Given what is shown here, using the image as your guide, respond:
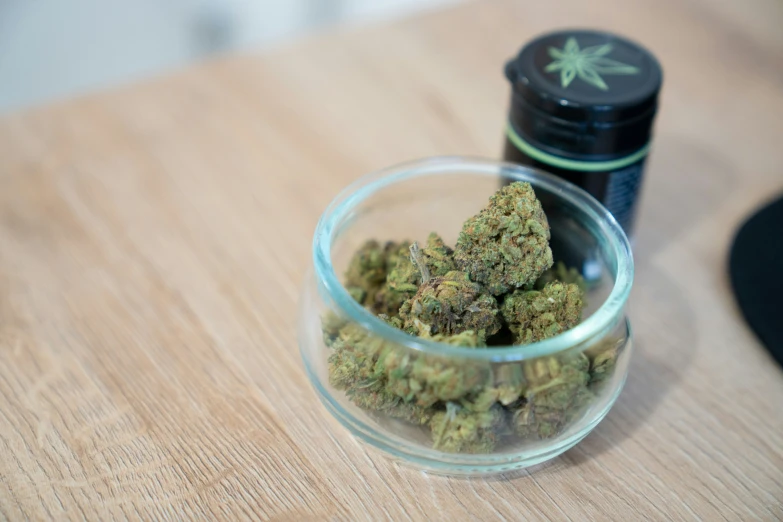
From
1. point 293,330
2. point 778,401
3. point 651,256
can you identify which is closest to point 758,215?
point 651,256

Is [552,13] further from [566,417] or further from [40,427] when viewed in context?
[40,427]

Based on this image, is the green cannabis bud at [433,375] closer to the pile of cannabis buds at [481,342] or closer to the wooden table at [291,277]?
the pile of cannabis buds at [481,342]

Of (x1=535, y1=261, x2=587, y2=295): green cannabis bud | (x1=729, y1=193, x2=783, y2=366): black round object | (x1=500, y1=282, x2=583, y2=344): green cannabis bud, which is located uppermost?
(x1=500, y1=282, x2=583, y2=344): green cannabis bud

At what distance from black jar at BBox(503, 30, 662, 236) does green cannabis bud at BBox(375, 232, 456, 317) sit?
188 mm

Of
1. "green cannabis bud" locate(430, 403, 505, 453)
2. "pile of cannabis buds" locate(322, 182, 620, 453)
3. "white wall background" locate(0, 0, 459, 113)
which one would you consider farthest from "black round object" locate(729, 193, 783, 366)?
"white wall background" locate(0, 0, 459, 113)

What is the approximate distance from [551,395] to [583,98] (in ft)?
1.06

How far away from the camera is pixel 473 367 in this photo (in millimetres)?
564

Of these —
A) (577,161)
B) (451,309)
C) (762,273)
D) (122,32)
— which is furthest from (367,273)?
(122,32)

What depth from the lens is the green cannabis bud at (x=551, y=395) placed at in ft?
1.91

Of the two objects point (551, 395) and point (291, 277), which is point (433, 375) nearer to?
point (551, 395)

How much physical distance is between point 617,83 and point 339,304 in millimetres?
398

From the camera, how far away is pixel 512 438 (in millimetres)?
619

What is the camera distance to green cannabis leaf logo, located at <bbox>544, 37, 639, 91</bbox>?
0.78m

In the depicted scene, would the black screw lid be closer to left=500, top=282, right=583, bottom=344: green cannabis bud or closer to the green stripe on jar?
the green stripe on jar
